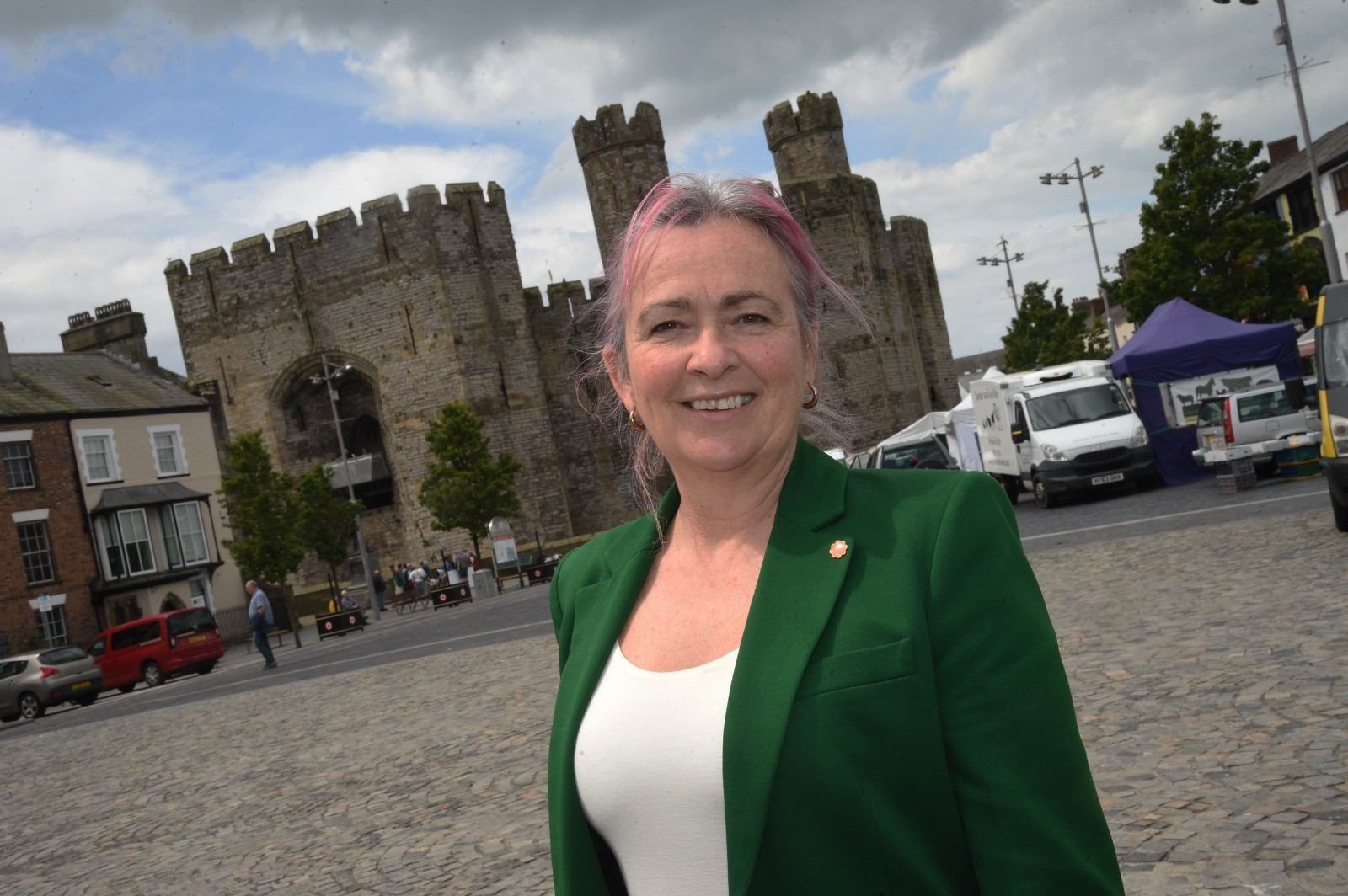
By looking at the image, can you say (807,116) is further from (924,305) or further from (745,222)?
(745,222)

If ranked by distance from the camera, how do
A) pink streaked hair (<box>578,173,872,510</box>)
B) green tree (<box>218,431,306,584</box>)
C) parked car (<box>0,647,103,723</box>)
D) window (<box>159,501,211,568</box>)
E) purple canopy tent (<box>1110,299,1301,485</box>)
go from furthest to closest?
window (<box>159,501,211,568</box>), green tree (<box>218,431,306,584</box>), parked car (<box>0,647,103,723</box>), purple canopy tent (<box>1110,299,1301,485</box>), pink streaked hair (<box>578,173,872,510</box>)

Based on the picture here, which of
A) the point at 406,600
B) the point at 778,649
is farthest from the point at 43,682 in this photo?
the point at 778,649

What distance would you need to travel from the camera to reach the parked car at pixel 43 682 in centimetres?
2203

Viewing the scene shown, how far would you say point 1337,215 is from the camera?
38000 mm

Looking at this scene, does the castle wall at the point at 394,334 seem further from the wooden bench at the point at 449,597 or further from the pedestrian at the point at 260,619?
the pedestrian at the point at 260,619

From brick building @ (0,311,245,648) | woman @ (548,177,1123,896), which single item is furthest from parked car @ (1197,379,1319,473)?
brick building @ (0,311,245,648)

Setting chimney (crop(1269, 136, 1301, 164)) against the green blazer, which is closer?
the green blazer

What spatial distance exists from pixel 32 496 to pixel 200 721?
23126 millimetres

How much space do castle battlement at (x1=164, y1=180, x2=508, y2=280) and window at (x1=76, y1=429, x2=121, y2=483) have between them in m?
9.42

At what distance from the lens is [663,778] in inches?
68.1

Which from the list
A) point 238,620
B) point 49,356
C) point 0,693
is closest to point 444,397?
point 238,620

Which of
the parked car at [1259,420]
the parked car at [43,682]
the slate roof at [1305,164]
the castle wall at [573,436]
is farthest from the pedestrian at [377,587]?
the slate roof at [1305,164]

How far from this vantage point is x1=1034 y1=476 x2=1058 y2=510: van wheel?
18578 mm

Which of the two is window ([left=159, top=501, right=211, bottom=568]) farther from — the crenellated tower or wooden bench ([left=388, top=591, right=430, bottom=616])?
the crenellated tower
